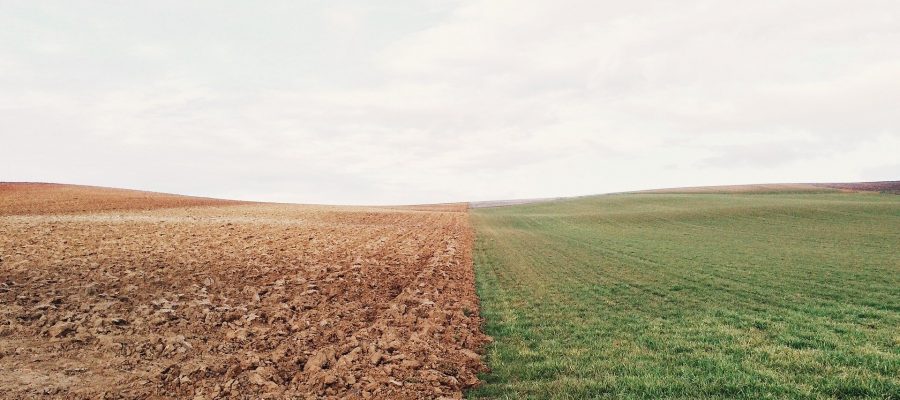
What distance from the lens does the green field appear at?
757cm

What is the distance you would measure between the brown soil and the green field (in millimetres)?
1376

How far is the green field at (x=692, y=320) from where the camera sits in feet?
24.8

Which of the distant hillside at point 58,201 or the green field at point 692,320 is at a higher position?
the distant hillside at point 58,201

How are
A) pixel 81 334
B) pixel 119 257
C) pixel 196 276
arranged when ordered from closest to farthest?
pixel 81 334
pixel 196 276
pixel 119 257

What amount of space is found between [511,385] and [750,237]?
33.5 m

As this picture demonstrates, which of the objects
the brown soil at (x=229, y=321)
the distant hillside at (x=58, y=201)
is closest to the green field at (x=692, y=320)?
the brown soil at (x=229, y=321)

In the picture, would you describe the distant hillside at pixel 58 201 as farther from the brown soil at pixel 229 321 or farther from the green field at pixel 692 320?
the green field at pixel 692 320

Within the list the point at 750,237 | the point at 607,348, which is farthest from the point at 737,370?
the point at 750,237

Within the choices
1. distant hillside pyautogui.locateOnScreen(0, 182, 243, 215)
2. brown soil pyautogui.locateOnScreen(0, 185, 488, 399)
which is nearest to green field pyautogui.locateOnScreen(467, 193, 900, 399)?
brown soil pyautogui.locateOnScreen(0, 185, 488, 399)

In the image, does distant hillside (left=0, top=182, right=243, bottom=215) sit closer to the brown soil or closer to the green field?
the brown soil

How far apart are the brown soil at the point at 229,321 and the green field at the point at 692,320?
4.52ft

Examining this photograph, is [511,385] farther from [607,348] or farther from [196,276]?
[196,276]

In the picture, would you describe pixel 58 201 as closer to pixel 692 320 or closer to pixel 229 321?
pixel 229 321

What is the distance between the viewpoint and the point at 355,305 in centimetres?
1345
